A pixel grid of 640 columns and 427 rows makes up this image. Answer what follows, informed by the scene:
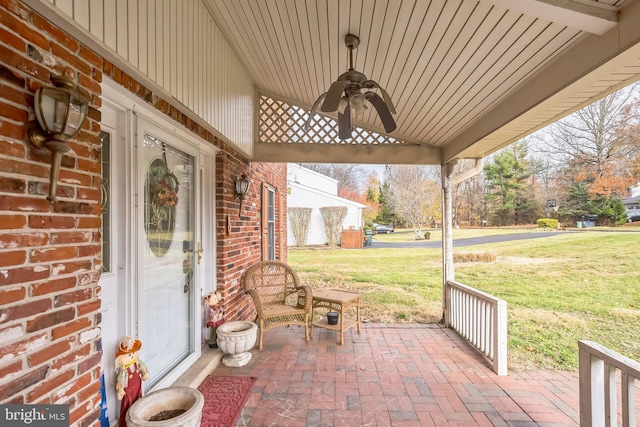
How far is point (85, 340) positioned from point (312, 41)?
277cm

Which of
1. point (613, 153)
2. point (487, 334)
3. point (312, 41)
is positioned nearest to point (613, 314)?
point (487, 334)

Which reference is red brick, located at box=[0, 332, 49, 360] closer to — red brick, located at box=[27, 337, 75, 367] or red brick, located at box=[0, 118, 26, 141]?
red brick, located at box=[27, 337, 75, 367]

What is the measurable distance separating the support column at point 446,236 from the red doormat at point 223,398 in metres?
2.84

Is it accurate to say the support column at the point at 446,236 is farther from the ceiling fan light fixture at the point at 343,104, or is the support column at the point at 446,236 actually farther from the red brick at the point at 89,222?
the red brick at the point at 89,222

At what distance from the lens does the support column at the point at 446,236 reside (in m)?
4.32

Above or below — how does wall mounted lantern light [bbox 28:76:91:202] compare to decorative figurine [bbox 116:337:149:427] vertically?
above

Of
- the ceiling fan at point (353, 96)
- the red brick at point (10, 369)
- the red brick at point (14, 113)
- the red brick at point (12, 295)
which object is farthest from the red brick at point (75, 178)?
the ceiling fan at point (353, 96)

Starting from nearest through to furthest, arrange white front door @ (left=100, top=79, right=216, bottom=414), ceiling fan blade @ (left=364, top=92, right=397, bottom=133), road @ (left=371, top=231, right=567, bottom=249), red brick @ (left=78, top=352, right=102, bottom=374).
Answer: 1. red brick @ (left=78, top=352, right=102, bottom=374)
2. white front door @ (left=100, top=79, right=216, bottom=414)
3. ceiling fan blade @ (left=364, top=92, right=397, bottom=133)
4. road @ (left=371, top=231, right=567, bottom=249)

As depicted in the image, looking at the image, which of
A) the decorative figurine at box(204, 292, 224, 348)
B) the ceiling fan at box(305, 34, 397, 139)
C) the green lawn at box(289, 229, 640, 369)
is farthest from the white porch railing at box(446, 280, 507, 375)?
the decorative figurine at box(204, 292, 224, 348)

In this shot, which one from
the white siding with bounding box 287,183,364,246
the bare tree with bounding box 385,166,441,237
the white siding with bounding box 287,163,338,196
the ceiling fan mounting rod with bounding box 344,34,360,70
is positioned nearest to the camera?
the ceiling fan mounting rod with bounding box 344,34,360,70

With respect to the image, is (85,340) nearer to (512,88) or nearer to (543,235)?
(512,88)

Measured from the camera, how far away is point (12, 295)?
1.08 metres

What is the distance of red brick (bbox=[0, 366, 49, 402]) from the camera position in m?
1.04
